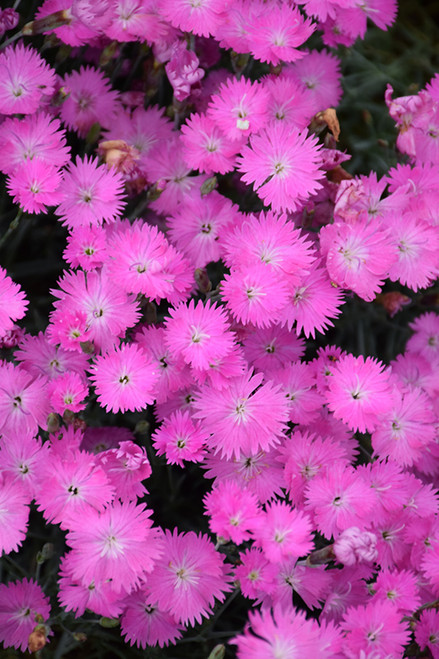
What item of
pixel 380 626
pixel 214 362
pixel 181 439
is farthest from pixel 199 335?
pixel 380 626

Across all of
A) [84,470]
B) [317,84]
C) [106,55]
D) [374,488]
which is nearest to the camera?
[84,470]

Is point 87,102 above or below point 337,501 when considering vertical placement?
above

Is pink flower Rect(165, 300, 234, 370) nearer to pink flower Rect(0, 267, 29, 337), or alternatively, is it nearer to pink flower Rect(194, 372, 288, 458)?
pink flower Rect(194, 372, 288, 458)

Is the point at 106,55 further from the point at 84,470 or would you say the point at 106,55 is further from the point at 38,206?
the point at 84,470

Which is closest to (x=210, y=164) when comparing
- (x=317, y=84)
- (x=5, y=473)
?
(x=317, y=84)

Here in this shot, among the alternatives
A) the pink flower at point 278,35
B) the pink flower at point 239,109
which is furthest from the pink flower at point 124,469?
the pink flower at point 278,35

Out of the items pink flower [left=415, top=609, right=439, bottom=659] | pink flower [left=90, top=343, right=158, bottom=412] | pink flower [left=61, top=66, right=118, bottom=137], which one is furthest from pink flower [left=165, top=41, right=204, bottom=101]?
pink flower [left=415, top=609, right=439, bottom=659]

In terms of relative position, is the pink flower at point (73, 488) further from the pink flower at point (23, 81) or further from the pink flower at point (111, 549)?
A: the pink flower at point (23, 81)

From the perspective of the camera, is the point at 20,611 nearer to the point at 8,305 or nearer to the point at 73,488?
the point at 73,488
